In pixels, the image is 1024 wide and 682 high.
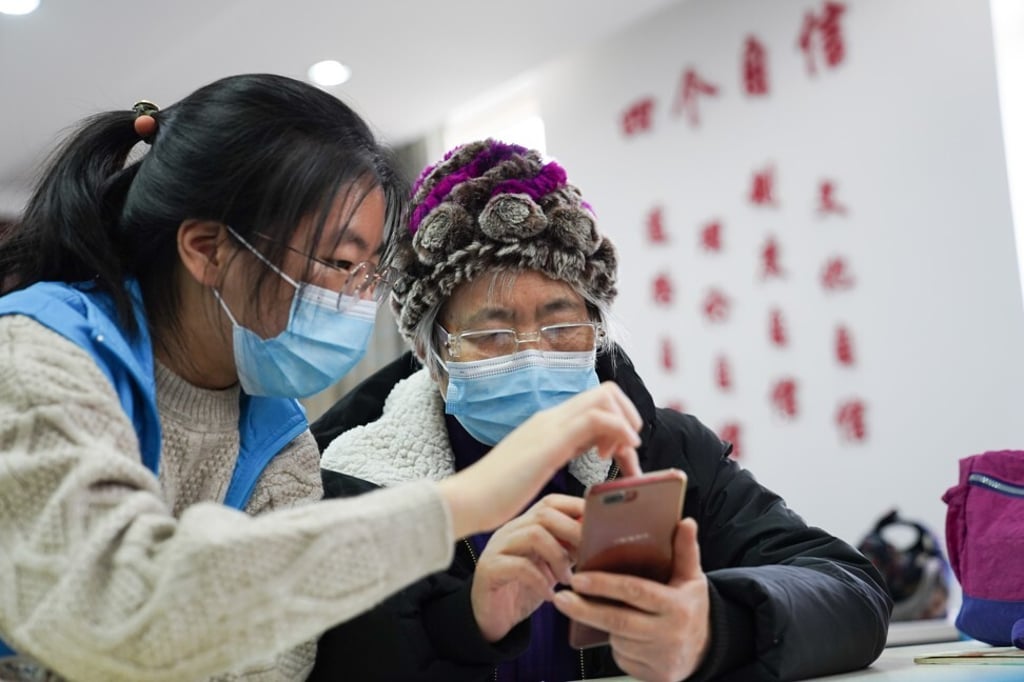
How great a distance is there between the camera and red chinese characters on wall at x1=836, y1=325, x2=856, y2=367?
11.4 feet

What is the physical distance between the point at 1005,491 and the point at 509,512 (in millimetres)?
914

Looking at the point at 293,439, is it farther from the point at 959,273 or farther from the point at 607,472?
the point at 959,273

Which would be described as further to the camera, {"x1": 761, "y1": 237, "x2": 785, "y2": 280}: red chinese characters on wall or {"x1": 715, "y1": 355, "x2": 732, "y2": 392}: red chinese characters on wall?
{"x1": 715, "y1": 355, "x2": 732, "y2": 392}: red chinese characters on wall

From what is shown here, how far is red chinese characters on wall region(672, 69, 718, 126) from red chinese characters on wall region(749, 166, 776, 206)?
0.39 m

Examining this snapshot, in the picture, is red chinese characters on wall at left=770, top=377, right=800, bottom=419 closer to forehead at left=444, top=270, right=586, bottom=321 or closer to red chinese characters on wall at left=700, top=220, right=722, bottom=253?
red chinese characters on wall at left=700, top=220, right=722, bottom=253

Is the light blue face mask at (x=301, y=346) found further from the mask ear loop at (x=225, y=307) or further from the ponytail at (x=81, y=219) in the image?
the ponytail at (x=81, y=219)

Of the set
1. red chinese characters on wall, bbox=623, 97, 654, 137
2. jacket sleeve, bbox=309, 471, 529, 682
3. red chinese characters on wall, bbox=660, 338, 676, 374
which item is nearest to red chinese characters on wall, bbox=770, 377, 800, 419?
red chinese characters on wall, bbox=660, 338, 676, 374

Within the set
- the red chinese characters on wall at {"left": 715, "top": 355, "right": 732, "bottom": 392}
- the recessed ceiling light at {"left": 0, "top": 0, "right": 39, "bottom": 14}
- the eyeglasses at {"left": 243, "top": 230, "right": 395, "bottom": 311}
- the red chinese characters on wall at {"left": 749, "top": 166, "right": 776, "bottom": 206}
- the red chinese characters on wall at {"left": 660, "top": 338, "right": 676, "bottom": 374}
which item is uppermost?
the recessed ceiling light at {"left": 0, "top": 0, "right": 39, "bottom": 14}

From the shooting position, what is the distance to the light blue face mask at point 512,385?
1.56 metres

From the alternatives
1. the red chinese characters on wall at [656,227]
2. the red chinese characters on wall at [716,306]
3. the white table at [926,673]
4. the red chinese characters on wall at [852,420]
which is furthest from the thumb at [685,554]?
the red chinese characters on wall at [656,227]

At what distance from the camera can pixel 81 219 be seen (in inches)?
47.9

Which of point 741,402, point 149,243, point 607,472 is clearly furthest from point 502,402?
point 741,402

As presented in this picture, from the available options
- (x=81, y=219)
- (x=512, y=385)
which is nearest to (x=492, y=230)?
A: (x=512, y=385)

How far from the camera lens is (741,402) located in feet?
12.5
